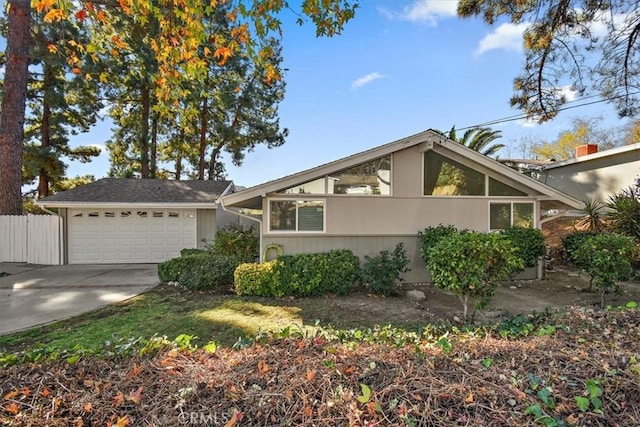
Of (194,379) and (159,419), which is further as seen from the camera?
(194,379)

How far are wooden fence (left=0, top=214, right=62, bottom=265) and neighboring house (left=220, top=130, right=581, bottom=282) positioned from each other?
25.9 feet

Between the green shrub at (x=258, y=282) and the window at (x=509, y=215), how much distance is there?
644 centimetres

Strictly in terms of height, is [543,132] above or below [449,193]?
above

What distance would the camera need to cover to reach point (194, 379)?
6.39ft

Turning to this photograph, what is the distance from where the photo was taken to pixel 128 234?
1242 centimetres

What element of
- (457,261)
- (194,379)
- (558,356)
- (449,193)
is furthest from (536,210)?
(194,379)

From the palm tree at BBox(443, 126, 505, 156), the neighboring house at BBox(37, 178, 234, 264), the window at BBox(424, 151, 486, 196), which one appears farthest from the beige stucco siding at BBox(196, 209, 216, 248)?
the palm tree at BBox(443, 126, 505, 156)

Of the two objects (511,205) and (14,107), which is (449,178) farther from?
(14,107)

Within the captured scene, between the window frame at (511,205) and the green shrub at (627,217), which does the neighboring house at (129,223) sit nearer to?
the window frame at (511,205)

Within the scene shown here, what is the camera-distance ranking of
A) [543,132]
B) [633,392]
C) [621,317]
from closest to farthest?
[633,392]
[621,317]
[543,132]

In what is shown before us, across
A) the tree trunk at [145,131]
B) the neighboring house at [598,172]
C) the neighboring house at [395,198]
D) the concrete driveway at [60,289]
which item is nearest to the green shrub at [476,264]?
the neighboring house at [395,198]

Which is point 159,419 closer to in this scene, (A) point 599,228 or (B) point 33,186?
(A) point 599,228

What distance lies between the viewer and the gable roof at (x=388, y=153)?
26.5ft

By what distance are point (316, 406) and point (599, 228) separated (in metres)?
12.8
